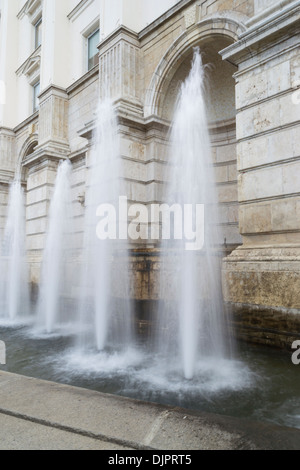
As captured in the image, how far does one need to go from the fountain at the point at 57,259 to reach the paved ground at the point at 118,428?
17.4 ft

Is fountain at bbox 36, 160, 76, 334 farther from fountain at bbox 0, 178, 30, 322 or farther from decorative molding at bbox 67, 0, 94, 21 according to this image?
decorative molding at bbox 67, 0, 94, 21

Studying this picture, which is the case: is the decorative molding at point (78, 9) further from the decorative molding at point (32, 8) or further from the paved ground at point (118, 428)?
the paved ground at point (118, 428)

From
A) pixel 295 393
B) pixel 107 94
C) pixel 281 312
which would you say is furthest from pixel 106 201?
pixel 295 393

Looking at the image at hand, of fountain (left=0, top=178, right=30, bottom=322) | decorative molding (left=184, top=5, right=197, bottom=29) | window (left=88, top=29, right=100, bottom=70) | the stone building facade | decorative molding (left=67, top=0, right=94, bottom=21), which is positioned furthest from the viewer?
decorative molding (left=67, top=0, right=94, bottom=21)

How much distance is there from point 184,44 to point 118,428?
35.7 ft

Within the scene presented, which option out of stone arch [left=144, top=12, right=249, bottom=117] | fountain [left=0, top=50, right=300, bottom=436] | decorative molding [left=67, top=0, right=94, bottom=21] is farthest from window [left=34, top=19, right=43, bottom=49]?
fountain [left=0, top=50, right=300, bottom=436]

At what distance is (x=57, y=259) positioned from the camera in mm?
10500

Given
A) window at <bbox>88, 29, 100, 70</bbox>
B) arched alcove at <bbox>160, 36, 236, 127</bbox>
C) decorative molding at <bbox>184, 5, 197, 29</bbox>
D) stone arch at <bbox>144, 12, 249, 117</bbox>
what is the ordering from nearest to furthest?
stone arch at <bbox>144, 12, 249, 117</bbox> < decorative molding at <bbox>184, 5, 197, 29</bbox> < arched alcove at <bbox>160, 36, 236, 127</bbox> < window at <bbox>88, 29, 100, 70</bbox>

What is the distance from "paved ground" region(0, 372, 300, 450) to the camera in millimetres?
1817

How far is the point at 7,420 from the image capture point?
2115 millimetres

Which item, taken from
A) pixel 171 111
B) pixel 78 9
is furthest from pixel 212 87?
pixel 78 9

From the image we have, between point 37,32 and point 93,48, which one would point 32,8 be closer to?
point 37,32

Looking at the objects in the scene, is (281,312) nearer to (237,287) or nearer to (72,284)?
(237,287)

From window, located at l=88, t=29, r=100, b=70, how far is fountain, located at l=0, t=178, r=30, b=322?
321 inches
